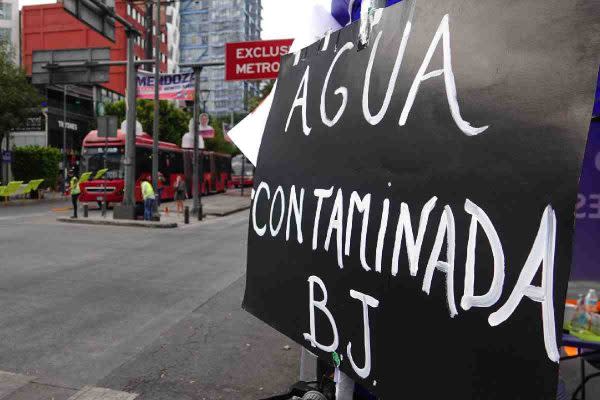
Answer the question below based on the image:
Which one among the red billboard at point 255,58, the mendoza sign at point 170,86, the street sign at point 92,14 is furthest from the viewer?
the mendoza sign at point 170,86

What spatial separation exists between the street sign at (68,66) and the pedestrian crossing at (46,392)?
42.7 ft

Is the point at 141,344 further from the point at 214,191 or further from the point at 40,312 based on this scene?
the point at 214,191

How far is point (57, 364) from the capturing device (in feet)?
13.8

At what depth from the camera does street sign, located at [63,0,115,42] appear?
1159cm

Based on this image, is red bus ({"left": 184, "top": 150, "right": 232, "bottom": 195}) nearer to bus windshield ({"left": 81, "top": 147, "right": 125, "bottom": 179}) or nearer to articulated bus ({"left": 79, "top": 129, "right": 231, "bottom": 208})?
articulated bus ({"left": 79, "top": 129, "right": 231, "bottom": 208})

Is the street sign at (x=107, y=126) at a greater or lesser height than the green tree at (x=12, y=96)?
lesser

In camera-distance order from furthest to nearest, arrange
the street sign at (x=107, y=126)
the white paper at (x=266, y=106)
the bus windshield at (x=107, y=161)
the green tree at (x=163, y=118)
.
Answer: the green tree at (x=163, y=118)
the bus windshield at (x=107, y=161)
the street sign at (x=107, y=126)
the white paper at (x=266, y=106)

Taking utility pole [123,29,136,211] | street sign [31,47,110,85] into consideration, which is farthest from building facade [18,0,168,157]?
utility pole [123,29,136,211]

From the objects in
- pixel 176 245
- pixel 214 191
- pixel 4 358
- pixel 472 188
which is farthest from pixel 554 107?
pixel 214 191

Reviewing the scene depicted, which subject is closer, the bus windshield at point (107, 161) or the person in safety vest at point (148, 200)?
the person in safety vest at point (148, 200)

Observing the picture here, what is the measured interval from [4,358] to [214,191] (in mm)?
30855

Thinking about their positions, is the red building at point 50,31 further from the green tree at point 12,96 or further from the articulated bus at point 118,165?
the articulated bus at point 118,165

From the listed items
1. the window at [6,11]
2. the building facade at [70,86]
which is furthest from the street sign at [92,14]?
the window at [6,11]

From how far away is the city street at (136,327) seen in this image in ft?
12.9
